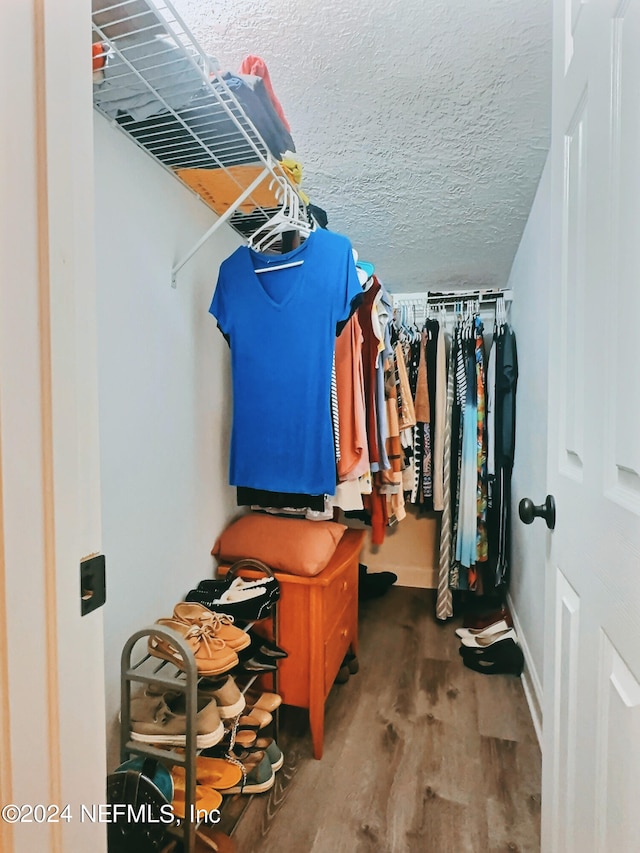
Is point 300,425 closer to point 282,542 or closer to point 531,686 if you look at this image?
point 282,542

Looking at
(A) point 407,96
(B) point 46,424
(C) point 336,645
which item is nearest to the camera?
(B) point 46,424

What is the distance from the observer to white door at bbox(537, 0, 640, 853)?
0.52 meters

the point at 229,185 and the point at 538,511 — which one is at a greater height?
the point at 229,185

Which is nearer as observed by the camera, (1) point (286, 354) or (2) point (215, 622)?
(2) point (215, 622)

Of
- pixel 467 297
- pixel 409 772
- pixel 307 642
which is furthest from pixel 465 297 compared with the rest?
pixel 409 772

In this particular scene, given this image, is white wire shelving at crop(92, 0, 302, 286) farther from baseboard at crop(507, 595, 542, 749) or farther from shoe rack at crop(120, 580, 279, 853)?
baseboard at crop(507, 595, 542, 749)

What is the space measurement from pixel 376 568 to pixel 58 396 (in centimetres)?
292

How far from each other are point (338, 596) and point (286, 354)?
3.21 ft

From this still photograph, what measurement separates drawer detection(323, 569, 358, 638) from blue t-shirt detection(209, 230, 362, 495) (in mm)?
453

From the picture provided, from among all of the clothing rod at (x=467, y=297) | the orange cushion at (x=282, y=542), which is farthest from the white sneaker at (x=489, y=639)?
the clothing rod at (x=467, y=297)

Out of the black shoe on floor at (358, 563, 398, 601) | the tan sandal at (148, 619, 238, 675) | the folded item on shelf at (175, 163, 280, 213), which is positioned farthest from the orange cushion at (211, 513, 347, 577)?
the black shoe on floor at (358, 563, 398, 601)

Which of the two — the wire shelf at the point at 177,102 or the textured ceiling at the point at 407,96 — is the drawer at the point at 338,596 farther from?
the textured ceiling at the point at 407,96

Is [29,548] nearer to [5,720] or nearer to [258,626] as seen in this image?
[5,720]

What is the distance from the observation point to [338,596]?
1.76m
